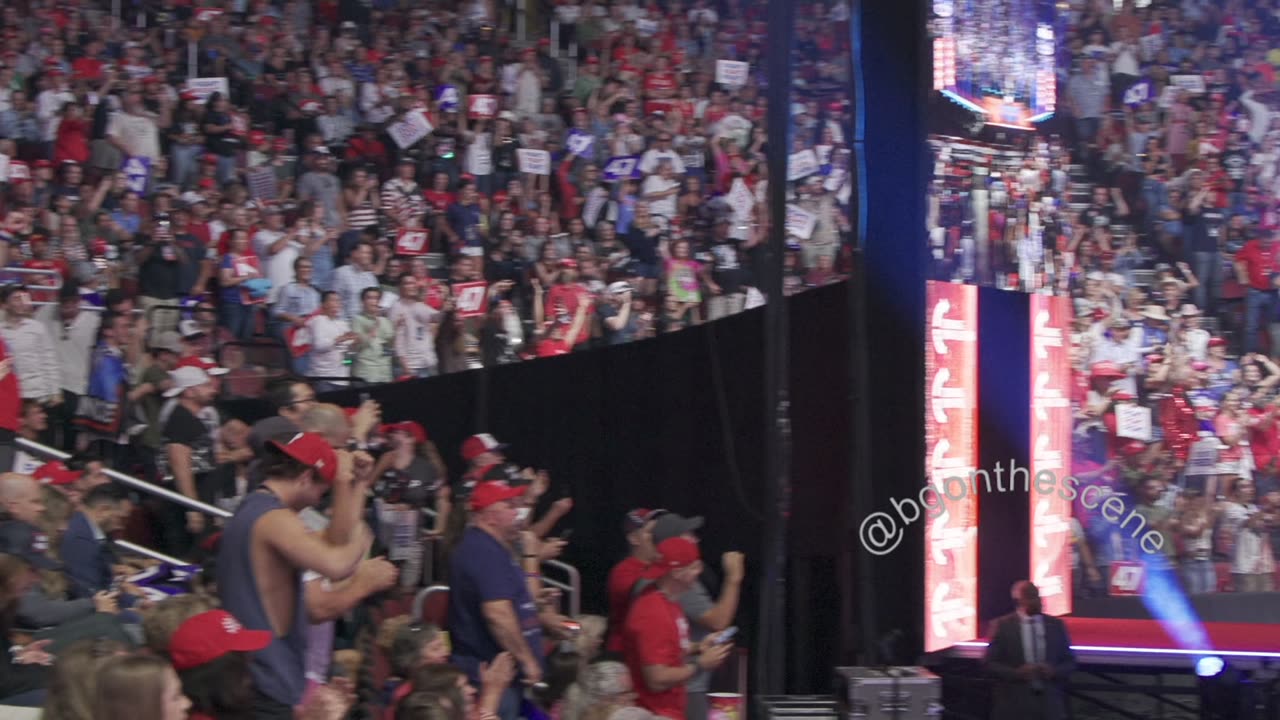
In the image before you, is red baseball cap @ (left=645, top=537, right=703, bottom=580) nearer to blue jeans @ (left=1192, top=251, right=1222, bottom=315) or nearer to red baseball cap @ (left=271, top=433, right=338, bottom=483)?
red baseball cap @ (left=271, top=433, right=338, bottom=483)

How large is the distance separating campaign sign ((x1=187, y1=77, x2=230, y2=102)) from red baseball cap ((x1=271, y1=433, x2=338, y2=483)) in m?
9.27

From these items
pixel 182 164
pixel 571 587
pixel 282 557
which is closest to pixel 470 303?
pixel 571 587

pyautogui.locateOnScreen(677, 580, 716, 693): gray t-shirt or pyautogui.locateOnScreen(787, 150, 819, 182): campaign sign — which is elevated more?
pyautogui.locateOnScreen(787, 150, 819, 182): campaign sign

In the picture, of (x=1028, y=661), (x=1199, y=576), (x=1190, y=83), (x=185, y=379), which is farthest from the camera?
(x=1190, y=83)

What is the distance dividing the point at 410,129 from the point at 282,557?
10.1 m

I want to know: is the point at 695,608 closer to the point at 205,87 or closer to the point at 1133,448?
the point at 1133,448

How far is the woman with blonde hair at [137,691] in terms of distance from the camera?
11.5 feet

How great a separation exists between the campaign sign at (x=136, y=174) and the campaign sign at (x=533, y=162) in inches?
129

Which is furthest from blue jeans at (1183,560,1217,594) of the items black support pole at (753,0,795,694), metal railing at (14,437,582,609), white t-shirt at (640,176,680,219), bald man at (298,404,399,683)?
bald man at (298,404,399,683)

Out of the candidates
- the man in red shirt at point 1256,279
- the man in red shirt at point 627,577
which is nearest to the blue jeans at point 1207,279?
the man in red shirt at point 1256,279

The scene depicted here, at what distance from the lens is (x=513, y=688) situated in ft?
18.9

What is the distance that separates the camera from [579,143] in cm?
1488

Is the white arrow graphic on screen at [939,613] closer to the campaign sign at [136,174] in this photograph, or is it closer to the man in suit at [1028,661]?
the man in suit at [1028,661]

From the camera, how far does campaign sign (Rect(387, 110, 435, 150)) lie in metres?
14.2
